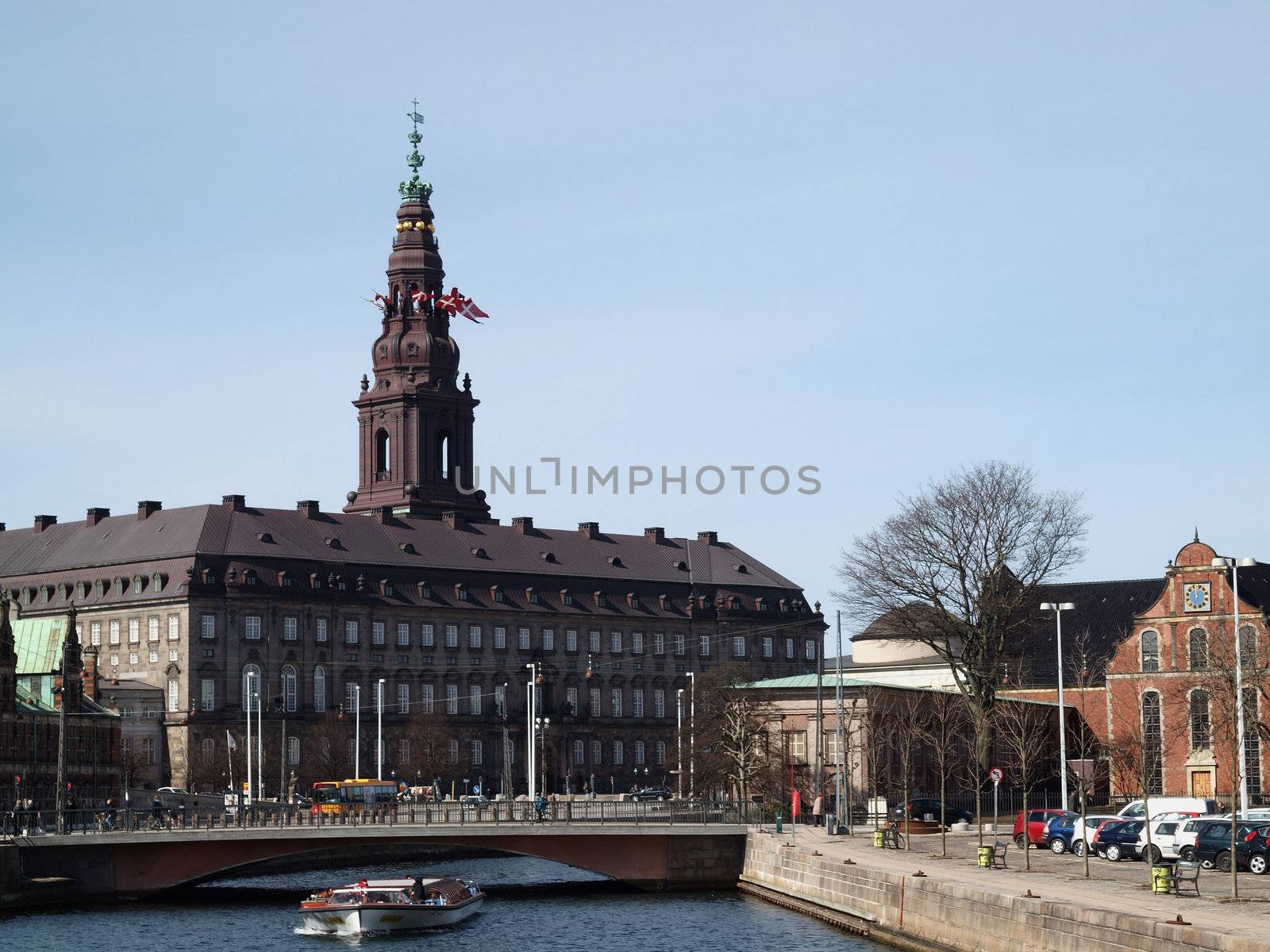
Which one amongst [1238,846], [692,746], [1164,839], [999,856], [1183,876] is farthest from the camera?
[692,746]

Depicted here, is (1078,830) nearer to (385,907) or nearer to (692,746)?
(385,907)

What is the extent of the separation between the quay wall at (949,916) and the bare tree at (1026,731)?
Answer: 2641cm

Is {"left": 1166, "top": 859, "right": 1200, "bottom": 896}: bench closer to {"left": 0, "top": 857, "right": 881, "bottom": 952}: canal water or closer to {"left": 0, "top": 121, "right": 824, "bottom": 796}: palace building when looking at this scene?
{"left": 0, "top": 857, "right": 881, "bottom": 952}: canal water

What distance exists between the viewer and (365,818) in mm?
97125

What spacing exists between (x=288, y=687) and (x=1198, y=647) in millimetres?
82361

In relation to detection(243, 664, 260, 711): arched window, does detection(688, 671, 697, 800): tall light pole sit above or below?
below

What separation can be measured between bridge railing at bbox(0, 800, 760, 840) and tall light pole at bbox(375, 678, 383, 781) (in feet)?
208

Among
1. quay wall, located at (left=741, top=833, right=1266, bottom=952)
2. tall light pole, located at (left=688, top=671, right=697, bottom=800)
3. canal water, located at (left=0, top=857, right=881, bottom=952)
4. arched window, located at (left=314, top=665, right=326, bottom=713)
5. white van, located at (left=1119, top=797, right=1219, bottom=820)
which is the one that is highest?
arched window, located at (left=314, top=665, right=326, bottom=713)

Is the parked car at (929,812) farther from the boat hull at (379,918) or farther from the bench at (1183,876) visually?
the bench at (1183,876)

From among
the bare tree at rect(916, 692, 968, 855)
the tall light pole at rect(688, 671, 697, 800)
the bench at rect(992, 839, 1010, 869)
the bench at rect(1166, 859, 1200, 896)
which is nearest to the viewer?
the bench at rect(1166, 859, 1200, 896)

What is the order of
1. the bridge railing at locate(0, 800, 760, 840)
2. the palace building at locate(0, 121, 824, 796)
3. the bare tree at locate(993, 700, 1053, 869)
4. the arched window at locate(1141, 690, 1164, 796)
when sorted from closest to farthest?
the bridge railing at locate(0, 800, 760, 840) → the bare tree at locate(993, 700, 1053, 869) → the arched window at locate(1141, 690, 1164, 796) → the palace building at locate(0, 121, 824, 796)

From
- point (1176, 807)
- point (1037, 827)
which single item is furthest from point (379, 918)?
point (1176, 807)

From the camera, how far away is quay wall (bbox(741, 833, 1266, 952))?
48.9m

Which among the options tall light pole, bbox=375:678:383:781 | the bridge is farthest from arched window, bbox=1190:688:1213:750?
tall light pole, bbox=375:678:383:781
